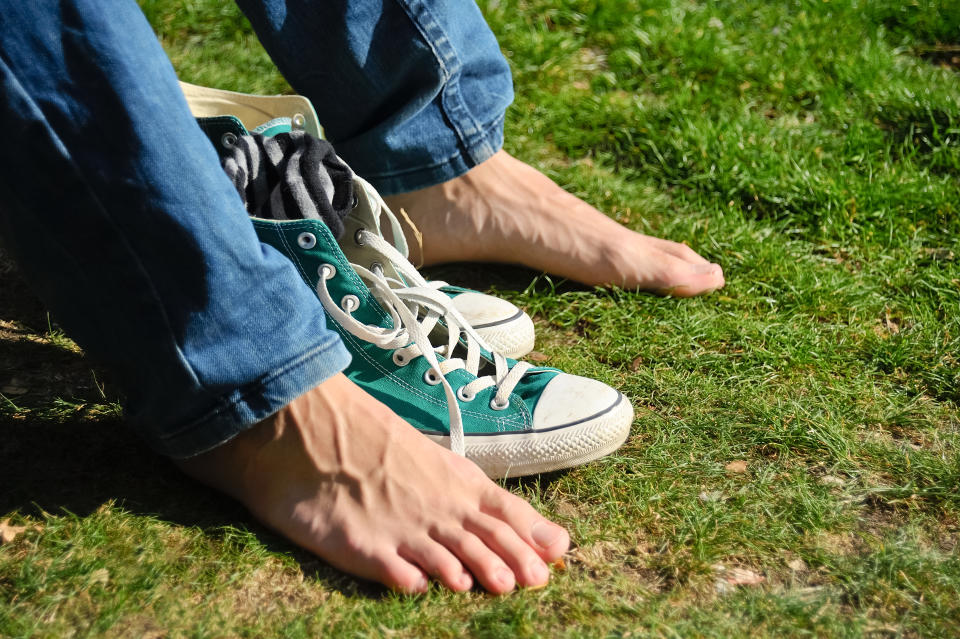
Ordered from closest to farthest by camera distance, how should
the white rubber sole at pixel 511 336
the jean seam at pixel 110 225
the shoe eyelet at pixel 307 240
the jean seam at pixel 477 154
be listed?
the jean seam at pixel 110 225 → the shoe eyelet at pixel 307 240 → the white rubber sole at pixel 511 336 → the jean seam at pixel 477 154

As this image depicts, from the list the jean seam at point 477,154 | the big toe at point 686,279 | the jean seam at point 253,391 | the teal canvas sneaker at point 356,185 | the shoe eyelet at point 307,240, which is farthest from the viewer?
the big toe at point 686,279

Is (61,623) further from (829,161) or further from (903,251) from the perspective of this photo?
(829,161)

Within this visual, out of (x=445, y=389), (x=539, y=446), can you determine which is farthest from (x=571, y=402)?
(x=445, y=389)

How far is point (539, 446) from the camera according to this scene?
1.62 metres

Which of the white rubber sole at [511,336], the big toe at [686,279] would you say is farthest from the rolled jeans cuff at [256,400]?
the big toe at [686,279]

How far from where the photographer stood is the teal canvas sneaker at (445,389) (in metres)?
1.61

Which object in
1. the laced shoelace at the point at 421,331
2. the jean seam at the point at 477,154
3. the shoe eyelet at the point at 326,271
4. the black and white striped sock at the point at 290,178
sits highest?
the black and white striped sock at the point at 290,178

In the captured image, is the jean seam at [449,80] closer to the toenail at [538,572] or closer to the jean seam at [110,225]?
the jean seam at [110,225]

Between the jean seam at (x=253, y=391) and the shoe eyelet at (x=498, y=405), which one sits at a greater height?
the jean seam at (x=253, y=391)

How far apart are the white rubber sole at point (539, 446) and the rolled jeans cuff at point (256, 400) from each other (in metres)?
0.33

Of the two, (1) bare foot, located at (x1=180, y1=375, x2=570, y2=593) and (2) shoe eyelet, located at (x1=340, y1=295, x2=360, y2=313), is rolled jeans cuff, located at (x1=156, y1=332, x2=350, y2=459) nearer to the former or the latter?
(1) bare foot, located at (x1=180, y1=375, x2=570, y2=593)

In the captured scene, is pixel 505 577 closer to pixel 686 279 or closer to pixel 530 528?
pixel 530 528

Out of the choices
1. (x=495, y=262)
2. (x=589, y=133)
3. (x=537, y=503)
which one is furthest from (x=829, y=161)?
(x=537, y=503)

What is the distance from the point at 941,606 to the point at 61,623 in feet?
4.64
